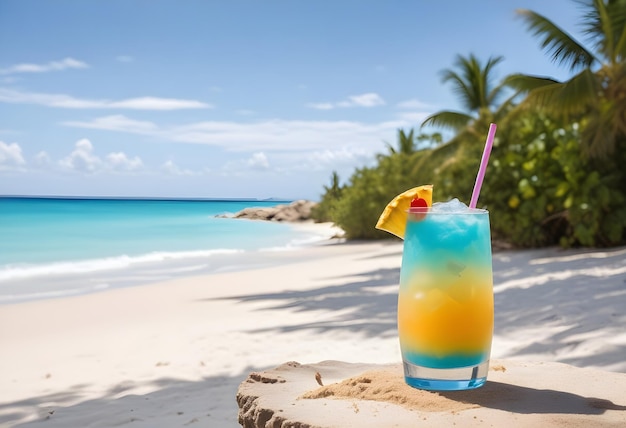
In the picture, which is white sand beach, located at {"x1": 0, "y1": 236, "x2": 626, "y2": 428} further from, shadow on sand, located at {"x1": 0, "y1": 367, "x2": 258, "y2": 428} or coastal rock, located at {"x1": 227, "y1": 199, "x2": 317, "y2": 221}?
coastal rock, located at {"x1": 227, "y1": 199, "x2": 317, "y2": 221}

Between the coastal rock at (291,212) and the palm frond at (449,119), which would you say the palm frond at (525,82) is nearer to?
the palm frond at (449,119)

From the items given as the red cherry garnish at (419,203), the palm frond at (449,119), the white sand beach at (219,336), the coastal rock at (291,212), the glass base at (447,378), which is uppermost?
the palm frond at (449,119)

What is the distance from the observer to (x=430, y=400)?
5.27 ft

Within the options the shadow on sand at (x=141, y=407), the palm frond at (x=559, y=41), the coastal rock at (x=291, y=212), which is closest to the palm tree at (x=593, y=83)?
the palm frond at (x=559, y=41)

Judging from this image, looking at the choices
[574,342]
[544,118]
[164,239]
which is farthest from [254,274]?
[164,239]

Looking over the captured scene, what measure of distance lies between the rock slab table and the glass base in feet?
0.11

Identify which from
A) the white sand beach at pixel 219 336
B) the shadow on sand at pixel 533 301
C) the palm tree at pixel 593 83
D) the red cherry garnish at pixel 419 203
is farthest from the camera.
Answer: the palm tree at pixel 593 83

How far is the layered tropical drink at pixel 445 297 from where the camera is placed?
171 centimetres

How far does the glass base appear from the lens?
1.71 meters

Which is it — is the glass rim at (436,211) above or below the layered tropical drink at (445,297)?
above

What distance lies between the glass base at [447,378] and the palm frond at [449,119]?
1654cm

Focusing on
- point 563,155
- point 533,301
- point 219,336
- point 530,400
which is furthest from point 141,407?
point 563,155

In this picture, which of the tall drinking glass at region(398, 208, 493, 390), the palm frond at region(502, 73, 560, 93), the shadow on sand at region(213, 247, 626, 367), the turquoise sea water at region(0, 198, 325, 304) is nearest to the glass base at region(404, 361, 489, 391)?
the tall drinking glass at region(398, 208, 493, 390)

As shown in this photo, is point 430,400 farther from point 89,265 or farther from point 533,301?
point 89,265
